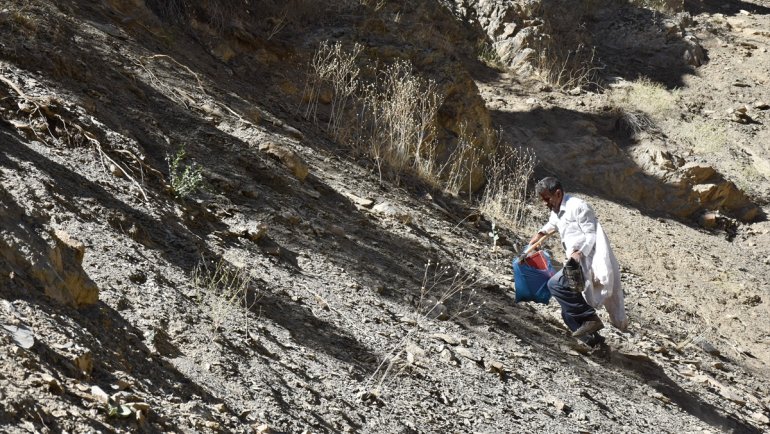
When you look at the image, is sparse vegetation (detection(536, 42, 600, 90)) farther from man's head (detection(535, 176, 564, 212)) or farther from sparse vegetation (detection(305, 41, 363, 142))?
man's head (detection(535, 176, 564, 212))

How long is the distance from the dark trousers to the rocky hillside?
22cm

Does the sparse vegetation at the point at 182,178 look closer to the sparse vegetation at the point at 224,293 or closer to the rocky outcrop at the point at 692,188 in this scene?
the sparse vegetation at the point at 224,293

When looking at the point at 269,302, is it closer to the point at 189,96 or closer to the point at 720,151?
the point at 189,96

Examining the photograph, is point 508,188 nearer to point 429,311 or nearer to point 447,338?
point 429,311

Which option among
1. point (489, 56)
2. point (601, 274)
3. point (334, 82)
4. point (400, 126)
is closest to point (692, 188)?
point (489, 56)

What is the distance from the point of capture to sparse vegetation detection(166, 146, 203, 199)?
5777 millimetres

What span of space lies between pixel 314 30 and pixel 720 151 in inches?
224

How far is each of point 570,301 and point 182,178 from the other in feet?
8.90

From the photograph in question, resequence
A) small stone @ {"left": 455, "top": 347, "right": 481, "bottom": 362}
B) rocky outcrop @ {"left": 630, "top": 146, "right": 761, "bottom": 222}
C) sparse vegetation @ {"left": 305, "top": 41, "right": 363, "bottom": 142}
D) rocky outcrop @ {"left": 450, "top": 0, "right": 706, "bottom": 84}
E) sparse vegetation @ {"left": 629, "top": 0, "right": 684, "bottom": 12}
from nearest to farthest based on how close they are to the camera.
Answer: small stone @ {"left": 455, "top": 347, "right": 481, "bottom": 362}, sparse vegetation @ {"left": 305, "top": 41, "right": 363, "bottom": 142}, rocky outcrop @ {"left": 630, "top": 146, "right": 761, "bottom": 222}, rocky outcrop @ {"left": 450, "top": 0, "right": 706, "bottom": 84}, sparse vegetation @ {"left": 629, "top": 0, "right": 684, "bottom": 12}

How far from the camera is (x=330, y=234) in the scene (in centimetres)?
643

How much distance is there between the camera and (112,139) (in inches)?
231

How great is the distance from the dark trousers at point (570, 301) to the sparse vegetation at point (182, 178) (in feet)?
8.14

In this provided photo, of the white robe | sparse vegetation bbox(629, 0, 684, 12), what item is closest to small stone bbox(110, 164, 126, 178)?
the white robe

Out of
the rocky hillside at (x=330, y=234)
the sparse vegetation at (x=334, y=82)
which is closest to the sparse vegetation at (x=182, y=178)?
the rocky hillside at (x=330, y=234)
